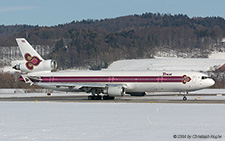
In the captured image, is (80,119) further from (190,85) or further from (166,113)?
(190,85)

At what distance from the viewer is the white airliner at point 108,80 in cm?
5316

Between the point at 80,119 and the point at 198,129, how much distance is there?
931 centimetres

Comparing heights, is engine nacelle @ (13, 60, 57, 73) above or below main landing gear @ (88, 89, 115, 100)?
above

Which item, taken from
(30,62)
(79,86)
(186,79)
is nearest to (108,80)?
(79,86)

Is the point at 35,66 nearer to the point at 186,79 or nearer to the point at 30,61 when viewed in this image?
the point at 30,61

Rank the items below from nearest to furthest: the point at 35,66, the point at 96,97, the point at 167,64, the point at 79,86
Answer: the point at 79,86
the point at 96,97
the point at 35,66
the point at 167,64

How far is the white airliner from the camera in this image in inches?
2093

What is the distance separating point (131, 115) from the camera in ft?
105

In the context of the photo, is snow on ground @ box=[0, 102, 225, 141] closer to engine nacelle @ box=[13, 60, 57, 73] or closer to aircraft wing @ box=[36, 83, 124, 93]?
aircraft wing @ box=[36, 83, 124, 93]

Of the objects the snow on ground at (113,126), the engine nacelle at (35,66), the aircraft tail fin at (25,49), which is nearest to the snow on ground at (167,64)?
the engine nacelle at (35,66)

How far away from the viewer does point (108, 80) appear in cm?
5572

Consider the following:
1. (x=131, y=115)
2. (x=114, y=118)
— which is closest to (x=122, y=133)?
(x=114, y=118)

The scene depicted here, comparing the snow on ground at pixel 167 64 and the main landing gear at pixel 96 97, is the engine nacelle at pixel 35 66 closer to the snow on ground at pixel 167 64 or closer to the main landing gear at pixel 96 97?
the main landing gear at pixel 96 97

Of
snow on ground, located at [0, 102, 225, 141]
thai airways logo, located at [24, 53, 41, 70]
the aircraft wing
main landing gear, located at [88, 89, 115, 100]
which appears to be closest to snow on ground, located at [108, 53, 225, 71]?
thai airways logo, located at [24, 53, 41, 70]
